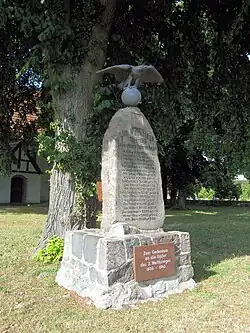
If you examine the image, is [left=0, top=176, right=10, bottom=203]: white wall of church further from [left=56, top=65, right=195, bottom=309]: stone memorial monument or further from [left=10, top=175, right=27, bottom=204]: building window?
[left=56, top=65, right=195, bottom=309]: stone memorial monument

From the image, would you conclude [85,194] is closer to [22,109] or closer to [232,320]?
[232,320]

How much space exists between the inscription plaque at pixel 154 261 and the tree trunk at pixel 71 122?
2.30 m

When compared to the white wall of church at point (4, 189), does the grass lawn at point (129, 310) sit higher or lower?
lower

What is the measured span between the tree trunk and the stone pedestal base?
60.1 inches

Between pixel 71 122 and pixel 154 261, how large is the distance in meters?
3.16

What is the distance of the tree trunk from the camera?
701 centimetres

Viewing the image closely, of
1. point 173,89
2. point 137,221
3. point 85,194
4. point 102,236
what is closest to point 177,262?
point 137,221

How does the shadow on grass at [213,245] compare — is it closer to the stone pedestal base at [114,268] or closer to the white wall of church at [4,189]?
the stone pedestal base at [114,268]

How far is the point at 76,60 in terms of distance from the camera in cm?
716

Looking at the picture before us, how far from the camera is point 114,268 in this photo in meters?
4.61

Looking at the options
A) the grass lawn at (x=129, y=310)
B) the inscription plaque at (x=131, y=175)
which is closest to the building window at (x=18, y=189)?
the grass lawn at (x=129, y=310)

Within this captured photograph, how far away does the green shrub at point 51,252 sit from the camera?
6695mm

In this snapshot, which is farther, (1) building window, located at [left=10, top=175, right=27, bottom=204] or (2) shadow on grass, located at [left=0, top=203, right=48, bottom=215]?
(1) building window, located at [left=10, top=175, right=27, bottom=204]

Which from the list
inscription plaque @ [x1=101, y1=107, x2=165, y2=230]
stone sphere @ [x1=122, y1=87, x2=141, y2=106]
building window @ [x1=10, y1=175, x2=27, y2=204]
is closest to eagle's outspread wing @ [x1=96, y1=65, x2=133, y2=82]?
stone sphere @ [x1=122, y1=87, x2=141, y2=106]
